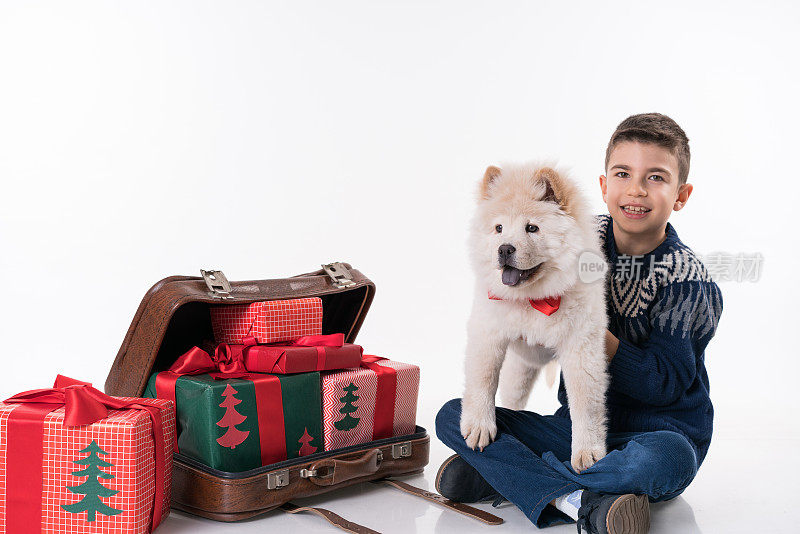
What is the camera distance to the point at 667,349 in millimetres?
2695

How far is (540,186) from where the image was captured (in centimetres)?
247

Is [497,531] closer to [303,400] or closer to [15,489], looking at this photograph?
[303,400]

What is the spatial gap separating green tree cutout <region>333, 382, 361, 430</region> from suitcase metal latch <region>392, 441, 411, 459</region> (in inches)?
8.3

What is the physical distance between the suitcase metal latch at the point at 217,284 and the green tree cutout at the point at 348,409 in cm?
55

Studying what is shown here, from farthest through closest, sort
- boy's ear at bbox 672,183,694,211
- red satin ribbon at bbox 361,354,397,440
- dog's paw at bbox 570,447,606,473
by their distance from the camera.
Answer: red satin ribbon at bbox 361,354,397,440
boy's ear at bbox 672,183,694,211
dog's paw at bbox 570,447,606,473

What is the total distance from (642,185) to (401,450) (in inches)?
52.9

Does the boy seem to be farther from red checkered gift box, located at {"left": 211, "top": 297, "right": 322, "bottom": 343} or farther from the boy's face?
red checkered gift box, located at {"left": 211, "top": 297, "right": 322, "bottom": 343}

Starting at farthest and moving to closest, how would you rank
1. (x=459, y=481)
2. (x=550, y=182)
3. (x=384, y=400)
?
(x=384, y=400) → (x=459, y=481) → (x=550, y=182)

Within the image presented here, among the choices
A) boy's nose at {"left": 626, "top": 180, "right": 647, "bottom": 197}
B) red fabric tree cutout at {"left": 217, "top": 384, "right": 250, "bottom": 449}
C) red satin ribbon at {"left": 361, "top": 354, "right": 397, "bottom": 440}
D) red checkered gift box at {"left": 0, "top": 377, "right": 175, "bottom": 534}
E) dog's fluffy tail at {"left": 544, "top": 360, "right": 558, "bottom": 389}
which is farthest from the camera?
dog's fluffy tail at {"left": 544, "top": 360, "right": 558, "bottom": 389}

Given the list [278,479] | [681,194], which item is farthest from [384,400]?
[681,194]

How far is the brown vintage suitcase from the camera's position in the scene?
103 inches

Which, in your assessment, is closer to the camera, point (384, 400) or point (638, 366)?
point (638, 366)

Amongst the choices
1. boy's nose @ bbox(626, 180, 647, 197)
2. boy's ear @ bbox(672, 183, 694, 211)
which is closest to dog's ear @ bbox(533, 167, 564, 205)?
boy's nose @ bbox(626, 180, 647, 197)

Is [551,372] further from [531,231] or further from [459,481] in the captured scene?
[531,231]
